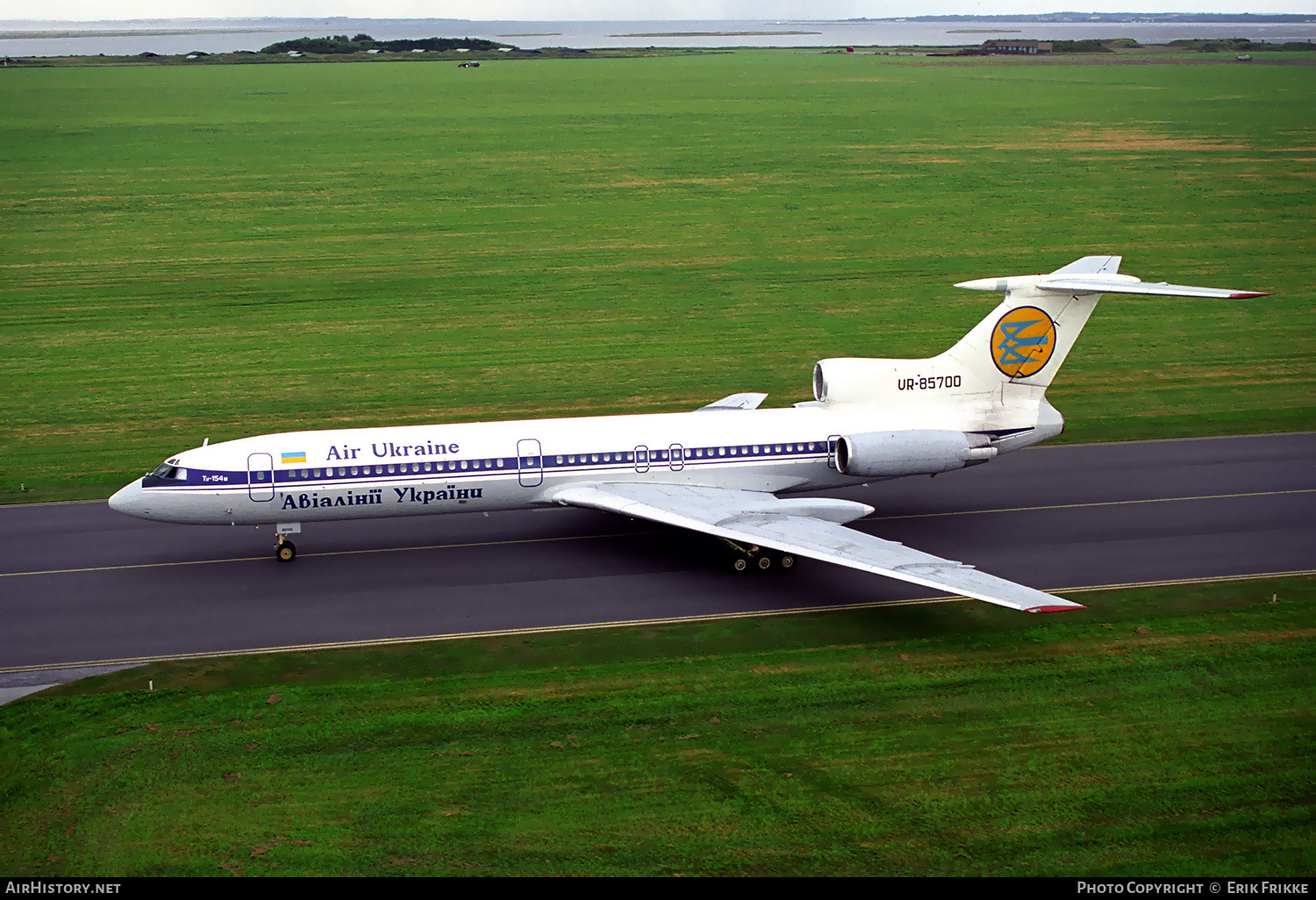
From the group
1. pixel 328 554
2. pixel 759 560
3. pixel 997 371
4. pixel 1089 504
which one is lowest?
pixel 759 560

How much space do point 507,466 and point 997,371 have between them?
47.7 ft

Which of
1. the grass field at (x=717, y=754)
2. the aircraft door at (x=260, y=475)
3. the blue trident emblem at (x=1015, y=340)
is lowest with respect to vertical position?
the grass field at (x=717, y=754)

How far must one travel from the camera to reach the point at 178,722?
24.5m

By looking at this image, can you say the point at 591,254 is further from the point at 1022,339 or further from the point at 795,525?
the point at 795,525

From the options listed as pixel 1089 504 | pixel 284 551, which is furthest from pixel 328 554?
pixel 1089 504

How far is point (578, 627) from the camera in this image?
1123 inches

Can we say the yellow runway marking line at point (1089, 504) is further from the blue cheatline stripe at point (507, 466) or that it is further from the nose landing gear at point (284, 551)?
the nose landing gear at point (284, 551)

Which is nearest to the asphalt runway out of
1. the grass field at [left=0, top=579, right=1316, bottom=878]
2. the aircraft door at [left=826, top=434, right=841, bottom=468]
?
the grass field at [left=0, top=579, right=1316, bottom=878]

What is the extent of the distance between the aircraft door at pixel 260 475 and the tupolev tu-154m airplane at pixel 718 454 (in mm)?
45

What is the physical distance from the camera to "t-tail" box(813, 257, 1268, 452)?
110 ft

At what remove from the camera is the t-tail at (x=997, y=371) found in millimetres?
33438

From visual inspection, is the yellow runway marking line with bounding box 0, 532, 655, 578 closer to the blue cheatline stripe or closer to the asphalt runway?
the asphalt runway

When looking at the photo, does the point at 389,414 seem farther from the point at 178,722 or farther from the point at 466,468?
the point at 178,722

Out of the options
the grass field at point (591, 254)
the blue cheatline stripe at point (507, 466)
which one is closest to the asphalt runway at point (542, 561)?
the blue cheatline stripe at point (507, 466)
